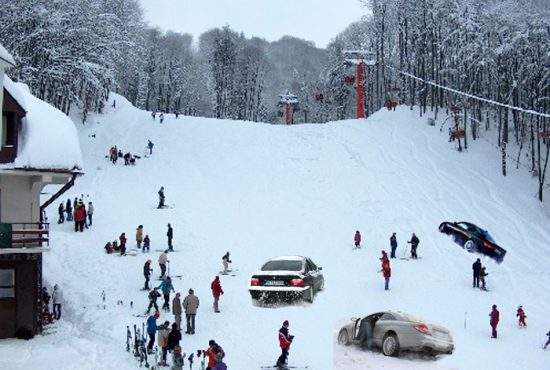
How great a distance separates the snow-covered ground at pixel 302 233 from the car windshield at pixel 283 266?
3.41ft

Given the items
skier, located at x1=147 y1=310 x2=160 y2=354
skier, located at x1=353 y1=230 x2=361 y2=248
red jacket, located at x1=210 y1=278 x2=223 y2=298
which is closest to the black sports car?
red jacket, located at x1=210 y1=278 x2=223 y2=298

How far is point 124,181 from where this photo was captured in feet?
151

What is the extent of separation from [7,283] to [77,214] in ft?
34.0

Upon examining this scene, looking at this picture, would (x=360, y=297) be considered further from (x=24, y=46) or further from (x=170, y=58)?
(x=170, y=58)

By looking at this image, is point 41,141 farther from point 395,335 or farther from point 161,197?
point 395,335

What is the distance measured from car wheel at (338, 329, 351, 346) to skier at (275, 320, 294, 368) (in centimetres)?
124

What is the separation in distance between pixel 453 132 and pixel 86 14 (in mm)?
33780

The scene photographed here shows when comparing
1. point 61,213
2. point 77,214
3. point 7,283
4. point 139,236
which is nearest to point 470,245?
point 7,283

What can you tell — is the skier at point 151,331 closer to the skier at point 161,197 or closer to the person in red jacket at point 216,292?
the person in red jacket at point 216,292

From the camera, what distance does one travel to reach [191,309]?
21.0m

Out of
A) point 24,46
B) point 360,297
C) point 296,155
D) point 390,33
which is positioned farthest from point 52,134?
point 390,33

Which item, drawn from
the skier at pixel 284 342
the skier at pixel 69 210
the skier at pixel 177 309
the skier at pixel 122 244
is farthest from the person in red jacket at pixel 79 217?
the skier at pixel 284 342

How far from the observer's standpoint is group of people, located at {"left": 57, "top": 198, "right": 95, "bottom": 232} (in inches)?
1361

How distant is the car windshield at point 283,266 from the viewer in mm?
16562
